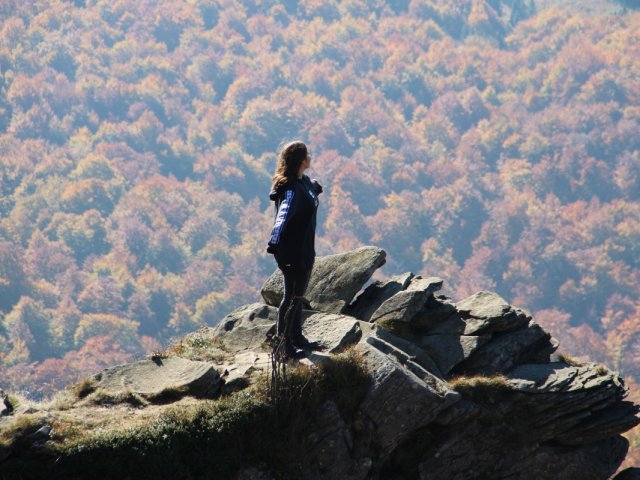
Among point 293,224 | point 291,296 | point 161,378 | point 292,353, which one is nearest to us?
point 293,224

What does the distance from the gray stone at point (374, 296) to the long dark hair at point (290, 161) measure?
3.63 meters

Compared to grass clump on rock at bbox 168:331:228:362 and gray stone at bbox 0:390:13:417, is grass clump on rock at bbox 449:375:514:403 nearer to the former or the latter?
grass clump on rock at bbox 168:331:228:362

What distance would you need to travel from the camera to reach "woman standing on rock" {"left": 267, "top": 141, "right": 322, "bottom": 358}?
40.9ft

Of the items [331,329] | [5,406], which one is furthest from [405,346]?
[5,406]

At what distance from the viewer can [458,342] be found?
48.5 ft

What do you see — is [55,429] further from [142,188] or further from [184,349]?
[142,188]

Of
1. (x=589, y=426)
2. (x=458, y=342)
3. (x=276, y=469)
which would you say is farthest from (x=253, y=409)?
(x=589, y=426)

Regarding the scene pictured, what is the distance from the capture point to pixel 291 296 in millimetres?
12852

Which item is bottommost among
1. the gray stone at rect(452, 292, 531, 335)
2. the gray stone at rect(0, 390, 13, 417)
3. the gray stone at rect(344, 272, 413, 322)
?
the gray stone at rect(0, 390, 13, 417)

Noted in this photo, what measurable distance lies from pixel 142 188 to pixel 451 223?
214 ft

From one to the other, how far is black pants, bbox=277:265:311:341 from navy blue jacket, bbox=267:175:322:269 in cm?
12

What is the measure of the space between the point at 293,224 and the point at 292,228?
0.06 metres

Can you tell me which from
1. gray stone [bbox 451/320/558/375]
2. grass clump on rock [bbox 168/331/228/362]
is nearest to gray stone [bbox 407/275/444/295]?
gray stone [bbox 451/320/558/375]

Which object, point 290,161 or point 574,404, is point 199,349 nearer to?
point 290,161
